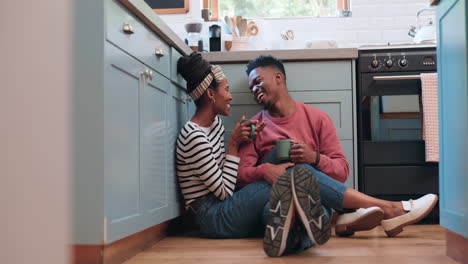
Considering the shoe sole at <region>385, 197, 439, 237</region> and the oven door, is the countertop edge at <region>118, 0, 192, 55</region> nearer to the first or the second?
the oven door

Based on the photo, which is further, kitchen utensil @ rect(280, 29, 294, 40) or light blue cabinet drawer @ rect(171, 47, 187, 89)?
kitchen utensil @ rect(280, 29, 294, 40)

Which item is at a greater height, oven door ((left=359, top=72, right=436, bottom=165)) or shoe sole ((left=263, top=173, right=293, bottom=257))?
oven door ((left=359, top=72, right=436, bottom=165))

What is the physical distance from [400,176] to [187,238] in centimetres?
135

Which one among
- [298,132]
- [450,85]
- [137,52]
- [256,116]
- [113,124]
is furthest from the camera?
[256,116]

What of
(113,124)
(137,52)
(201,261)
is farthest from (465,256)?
(137,52)

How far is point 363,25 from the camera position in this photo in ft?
12.9

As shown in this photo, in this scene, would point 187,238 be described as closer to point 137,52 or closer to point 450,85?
point 137,52

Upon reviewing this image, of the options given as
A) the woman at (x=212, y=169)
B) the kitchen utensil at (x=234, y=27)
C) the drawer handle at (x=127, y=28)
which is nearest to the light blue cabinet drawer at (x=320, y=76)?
the kitchen utensil at (x=234, y=27)

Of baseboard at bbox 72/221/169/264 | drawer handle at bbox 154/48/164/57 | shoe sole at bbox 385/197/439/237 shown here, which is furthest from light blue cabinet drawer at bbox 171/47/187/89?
shoe sole at bbox 385/197/439/237

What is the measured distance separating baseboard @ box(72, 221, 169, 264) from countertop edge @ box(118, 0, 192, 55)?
82cm

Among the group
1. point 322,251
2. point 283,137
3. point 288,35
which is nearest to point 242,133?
point 283,137

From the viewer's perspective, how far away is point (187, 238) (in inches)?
105

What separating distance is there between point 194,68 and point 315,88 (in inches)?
34.8

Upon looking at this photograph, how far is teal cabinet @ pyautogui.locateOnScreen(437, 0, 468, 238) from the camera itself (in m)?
1.71
